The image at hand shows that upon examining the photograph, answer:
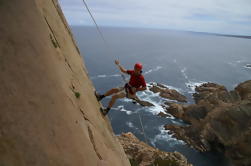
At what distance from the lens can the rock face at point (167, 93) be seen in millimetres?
70088

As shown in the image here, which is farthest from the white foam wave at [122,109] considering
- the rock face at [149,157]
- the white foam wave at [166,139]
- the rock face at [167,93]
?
the rock face at [149,157]

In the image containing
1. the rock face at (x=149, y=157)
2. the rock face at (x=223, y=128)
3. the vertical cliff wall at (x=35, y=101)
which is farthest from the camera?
the rock face at (x=223, y=128)

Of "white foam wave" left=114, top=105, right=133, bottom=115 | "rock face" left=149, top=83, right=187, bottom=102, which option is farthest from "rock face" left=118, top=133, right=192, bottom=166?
"rock face" left=149, top=83, right=187, bottom=102

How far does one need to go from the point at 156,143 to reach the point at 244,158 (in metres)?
15.4

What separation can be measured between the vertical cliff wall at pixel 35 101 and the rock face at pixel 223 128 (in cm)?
4060

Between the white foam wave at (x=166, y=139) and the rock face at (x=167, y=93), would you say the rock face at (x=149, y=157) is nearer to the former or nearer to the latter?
the white foam wave at (x=166, y=139)

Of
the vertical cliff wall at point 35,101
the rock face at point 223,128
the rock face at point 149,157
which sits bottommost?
the rock face at point 223,128

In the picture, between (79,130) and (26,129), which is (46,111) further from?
(79,130)

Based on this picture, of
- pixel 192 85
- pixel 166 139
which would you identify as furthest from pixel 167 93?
pixel 166 139

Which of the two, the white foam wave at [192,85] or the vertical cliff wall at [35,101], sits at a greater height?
the vertical cliff wall at [35,101]

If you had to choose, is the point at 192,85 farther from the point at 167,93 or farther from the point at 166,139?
the point at 166,139

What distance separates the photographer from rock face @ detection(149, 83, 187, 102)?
70.1 meters

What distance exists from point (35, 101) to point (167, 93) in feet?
226

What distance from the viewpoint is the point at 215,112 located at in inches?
1874
